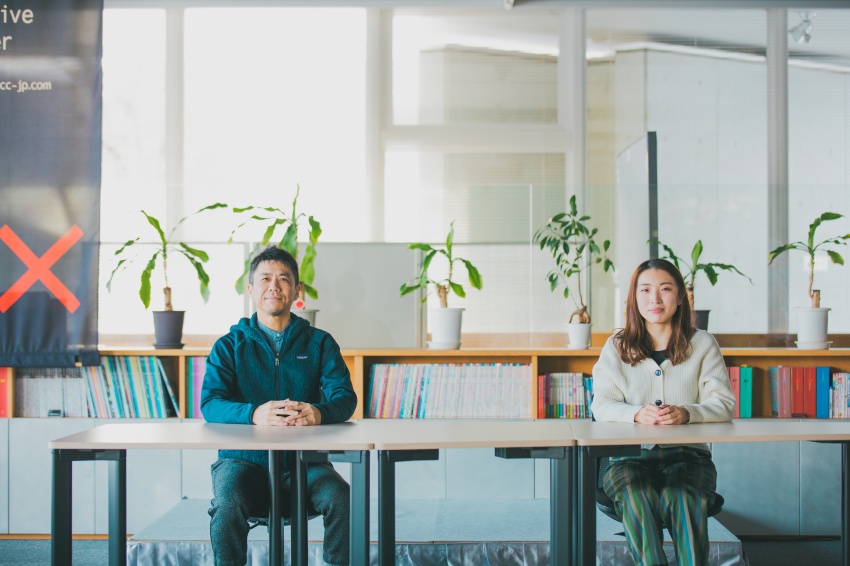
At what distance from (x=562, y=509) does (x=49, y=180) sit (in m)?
3.03

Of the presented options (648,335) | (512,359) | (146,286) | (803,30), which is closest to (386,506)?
(648,335)

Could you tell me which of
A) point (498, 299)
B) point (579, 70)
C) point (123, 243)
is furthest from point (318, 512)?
point (579, 70)

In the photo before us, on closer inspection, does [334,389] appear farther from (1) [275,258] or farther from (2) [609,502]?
(2) [609,502]

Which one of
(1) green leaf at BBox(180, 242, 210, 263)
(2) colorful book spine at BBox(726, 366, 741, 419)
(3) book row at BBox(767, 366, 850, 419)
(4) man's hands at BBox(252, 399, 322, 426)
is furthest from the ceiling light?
(4) man's hands at BBox(252, 399, 322, 426)

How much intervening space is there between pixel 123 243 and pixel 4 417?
1.01m

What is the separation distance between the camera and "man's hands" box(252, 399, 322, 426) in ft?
9.20

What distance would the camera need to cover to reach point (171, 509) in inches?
155

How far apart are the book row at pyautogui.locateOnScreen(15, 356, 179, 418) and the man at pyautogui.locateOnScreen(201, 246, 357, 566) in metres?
1.36

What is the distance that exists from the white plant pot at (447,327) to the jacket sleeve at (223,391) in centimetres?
142

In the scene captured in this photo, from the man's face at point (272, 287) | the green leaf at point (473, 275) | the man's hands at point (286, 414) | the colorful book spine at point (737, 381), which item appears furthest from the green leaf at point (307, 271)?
the colorful book spine at point (737, 381)

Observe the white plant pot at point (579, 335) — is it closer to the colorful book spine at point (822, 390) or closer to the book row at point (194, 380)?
the colorful book spine at point (822, 390)

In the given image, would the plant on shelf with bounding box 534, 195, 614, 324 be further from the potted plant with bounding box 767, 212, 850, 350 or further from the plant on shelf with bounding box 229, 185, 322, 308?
the plant on shelf with bounding box 229, 185, 322, 308

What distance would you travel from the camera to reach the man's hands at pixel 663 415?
2791mm

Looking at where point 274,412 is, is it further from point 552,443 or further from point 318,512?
point 552,443
